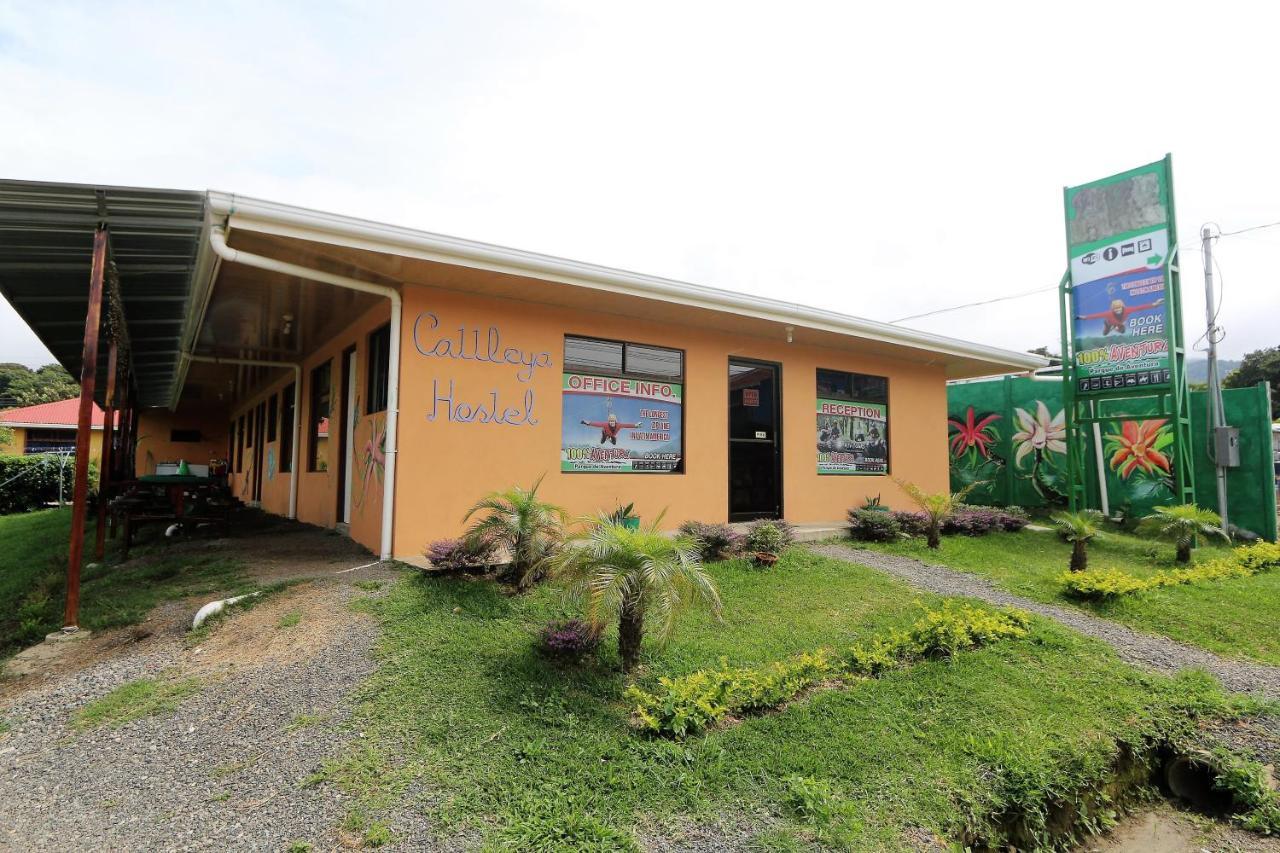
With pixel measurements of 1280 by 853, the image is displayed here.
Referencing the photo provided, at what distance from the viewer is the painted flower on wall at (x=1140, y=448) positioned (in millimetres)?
11680

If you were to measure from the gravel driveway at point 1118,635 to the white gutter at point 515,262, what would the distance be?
316 centimetres

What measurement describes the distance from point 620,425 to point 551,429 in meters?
0.94

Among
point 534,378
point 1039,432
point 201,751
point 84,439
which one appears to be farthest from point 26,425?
point 1039,432

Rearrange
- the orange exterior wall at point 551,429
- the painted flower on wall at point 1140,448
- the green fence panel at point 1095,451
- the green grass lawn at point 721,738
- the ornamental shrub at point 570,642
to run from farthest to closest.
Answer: the painted flower on wall at point 1140,448, the green fence panel at point 1095,451, the orange exterior wall at point 551,429, the ornamental shrub at point 570,642, the green grass lawn at point 721,738

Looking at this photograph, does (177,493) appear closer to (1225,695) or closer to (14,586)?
(14,586)

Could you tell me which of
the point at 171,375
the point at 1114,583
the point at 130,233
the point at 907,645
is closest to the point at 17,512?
the point at 171,375

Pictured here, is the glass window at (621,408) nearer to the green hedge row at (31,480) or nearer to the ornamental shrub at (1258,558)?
the ornamental shrub at (1258,558)

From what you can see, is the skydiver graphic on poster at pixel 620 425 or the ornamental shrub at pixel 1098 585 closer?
the ornamental shrub at pixel 1098 585

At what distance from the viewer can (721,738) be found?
3.42 meters

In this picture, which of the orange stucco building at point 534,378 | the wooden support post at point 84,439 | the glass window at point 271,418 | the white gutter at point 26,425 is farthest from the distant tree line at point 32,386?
the wooden support post at point 84,439

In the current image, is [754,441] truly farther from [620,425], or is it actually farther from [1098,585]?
[1098,585]

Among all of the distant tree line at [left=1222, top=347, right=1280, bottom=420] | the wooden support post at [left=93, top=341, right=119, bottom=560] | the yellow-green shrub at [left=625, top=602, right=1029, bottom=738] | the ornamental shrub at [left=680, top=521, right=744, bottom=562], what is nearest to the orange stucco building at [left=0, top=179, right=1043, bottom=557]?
the ornamental shrub at [left=680, top=521, right=744, bottom=562]

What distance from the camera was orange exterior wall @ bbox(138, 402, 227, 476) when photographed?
21.8 metres

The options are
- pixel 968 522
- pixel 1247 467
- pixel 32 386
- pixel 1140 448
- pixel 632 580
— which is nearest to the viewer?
pixel 632 580
